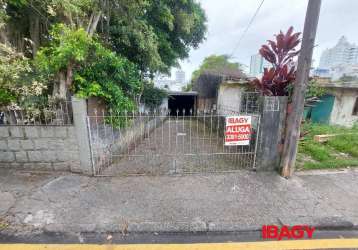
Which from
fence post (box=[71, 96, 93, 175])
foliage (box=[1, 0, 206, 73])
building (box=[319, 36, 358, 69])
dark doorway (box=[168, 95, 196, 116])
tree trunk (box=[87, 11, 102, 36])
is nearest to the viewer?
fence post (box=[71, 96, 93, 175])

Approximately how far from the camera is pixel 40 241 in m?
2.02

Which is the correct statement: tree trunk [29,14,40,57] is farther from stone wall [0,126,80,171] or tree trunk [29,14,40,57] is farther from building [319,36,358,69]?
building [319,36,358,69]

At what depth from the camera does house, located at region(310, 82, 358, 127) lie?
10.1 meters

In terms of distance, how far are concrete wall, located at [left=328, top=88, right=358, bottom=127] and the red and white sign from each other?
31.3 ft

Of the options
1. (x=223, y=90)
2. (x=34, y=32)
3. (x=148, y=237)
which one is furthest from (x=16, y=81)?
(x=223, y=90)

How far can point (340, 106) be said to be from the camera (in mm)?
10219

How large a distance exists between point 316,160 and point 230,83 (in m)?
5.37

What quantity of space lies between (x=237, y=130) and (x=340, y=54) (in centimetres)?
4376

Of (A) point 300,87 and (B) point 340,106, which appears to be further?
(B) point 340,106

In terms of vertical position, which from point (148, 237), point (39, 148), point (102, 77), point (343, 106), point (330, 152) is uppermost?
point (102, 77)

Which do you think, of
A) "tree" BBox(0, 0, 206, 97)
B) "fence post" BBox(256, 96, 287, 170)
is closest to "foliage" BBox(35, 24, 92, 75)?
"tree" BBox(0, 0, 206, 97)

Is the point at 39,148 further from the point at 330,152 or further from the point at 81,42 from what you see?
the point at 330,152

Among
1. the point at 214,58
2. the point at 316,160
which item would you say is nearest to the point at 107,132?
the point at 316,160

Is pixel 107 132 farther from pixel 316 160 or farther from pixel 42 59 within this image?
pixel 316 160
